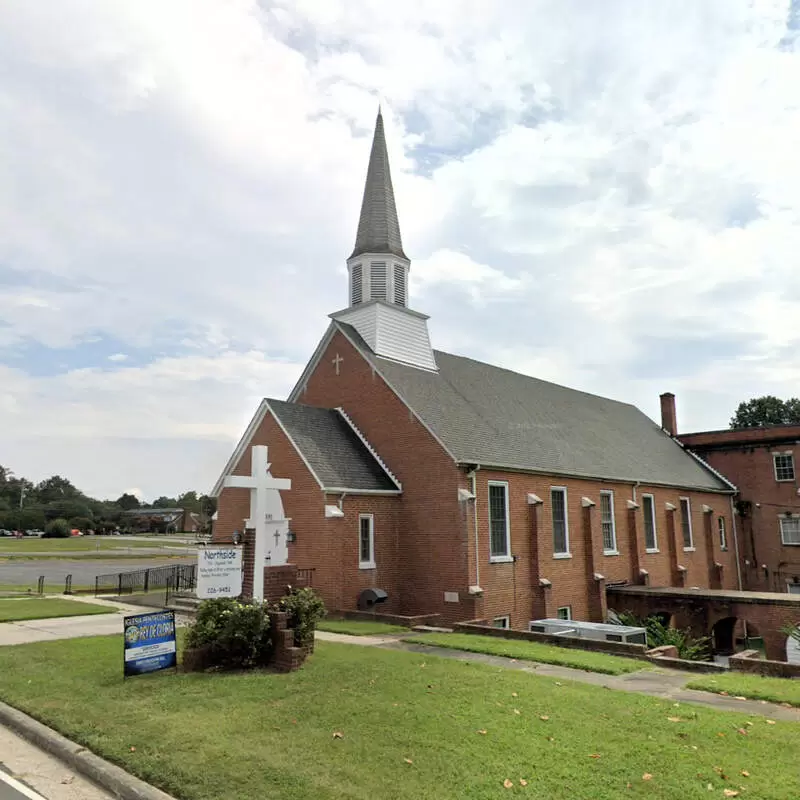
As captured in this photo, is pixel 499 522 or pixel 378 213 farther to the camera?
pixel 378 213

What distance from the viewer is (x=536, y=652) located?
1348 centimetres

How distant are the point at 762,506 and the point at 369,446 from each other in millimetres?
26914

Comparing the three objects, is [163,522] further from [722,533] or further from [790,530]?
[790,530]

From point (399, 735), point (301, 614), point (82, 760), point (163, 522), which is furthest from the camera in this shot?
point (163, 522)

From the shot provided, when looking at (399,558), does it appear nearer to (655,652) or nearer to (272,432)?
(272,432)

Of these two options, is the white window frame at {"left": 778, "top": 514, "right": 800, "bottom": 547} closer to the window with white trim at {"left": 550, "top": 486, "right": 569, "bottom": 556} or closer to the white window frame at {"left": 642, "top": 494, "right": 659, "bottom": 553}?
the white window frame at {"left": 642, "top": 494, "right": 659, "bottom": 553}

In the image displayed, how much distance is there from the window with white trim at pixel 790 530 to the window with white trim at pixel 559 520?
64.7ft

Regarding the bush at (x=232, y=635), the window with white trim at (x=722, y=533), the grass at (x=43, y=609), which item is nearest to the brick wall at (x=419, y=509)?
the grass at (x=43, y=609)

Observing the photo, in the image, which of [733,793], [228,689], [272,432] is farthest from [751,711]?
[272,432]

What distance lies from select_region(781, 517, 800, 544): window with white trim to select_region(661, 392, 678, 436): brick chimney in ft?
27.6

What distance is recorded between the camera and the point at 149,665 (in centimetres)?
1080

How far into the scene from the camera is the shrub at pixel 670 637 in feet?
65.1

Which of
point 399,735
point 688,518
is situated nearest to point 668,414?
point 688,518

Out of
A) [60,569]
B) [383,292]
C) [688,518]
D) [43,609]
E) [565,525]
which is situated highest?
[383,292]
